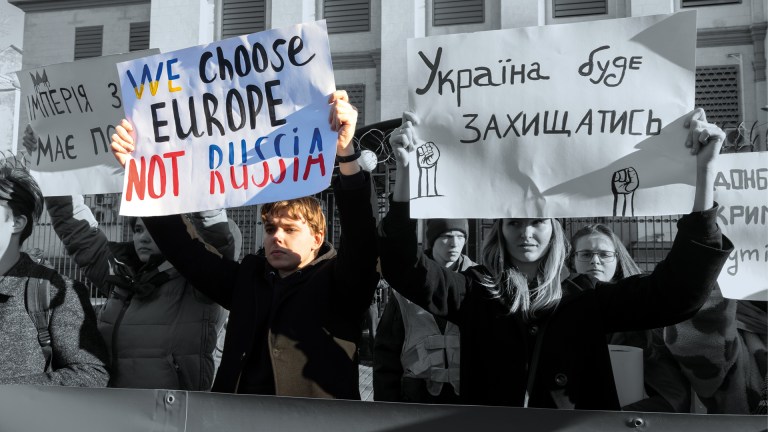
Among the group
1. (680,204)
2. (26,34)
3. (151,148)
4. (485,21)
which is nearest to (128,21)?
(26,34)

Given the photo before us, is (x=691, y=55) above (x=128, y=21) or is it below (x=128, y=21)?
below

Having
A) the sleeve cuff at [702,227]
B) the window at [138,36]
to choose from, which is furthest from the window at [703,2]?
the sleeve cuff at [702,227]

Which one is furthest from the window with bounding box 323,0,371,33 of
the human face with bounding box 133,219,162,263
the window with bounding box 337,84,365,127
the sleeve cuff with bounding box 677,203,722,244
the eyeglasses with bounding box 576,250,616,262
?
the sleeve cuff with bounding box 677,203,722,244

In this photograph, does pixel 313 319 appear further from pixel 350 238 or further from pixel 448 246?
pixel 448 246

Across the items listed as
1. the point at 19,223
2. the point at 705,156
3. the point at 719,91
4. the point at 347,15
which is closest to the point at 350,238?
the point at 705,156

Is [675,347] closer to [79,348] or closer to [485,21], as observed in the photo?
[79,348]

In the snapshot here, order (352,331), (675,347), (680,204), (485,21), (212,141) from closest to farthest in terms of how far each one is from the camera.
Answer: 1. (680,204)
2. (352,331)
3. (212,141)
4. (675,347)
5. (485,21)

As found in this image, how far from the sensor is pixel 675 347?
9.64 feet

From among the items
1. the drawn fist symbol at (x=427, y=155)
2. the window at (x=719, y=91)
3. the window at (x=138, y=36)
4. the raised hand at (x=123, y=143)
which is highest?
the window at (x=138, y=36)

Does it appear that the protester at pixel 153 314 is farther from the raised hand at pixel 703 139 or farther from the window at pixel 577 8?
the window at pixel 577 8

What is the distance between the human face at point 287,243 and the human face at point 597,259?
5.67 feet

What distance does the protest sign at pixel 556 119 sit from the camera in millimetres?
2285

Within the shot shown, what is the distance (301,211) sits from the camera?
2.50 m

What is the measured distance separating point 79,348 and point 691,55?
241 cm
